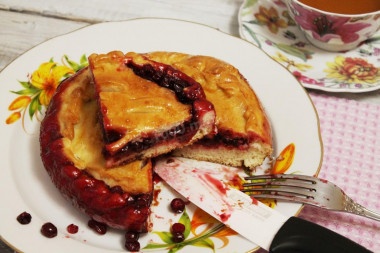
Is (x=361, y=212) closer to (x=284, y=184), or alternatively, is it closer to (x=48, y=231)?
(x=284, y=184)

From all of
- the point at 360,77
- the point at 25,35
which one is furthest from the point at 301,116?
the point at 25,35

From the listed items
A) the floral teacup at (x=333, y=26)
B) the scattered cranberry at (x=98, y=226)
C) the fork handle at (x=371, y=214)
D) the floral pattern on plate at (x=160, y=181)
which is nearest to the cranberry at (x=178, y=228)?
the floral pattern on plate at (x=160, y=181)

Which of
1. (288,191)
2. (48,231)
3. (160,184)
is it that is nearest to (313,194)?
(288,191)

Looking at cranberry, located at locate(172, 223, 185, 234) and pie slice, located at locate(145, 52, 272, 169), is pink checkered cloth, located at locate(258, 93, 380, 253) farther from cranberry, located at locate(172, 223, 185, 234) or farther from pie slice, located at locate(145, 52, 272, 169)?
cranberry, located at locate(172, 223, 185, 234)

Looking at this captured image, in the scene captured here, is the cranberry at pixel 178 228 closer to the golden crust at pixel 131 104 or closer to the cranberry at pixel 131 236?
the cranberry at pixel 131 236

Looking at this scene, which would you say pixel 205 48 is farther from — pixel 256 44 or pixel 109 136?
pixel 109 136

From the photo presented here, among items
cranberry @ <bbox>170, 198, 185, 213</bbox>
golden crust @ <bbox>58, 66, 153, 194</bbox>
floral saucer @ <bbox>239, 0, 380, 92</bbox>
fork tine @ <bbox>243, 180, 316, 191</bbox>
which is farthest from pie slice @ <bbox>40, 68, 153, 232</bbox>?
floral saucer @ <bbox>239, 0, 380, 92</bbox>

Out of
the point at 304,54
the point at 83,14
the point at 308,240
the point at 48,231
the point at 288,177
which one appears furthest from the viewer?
the point at 83,14
